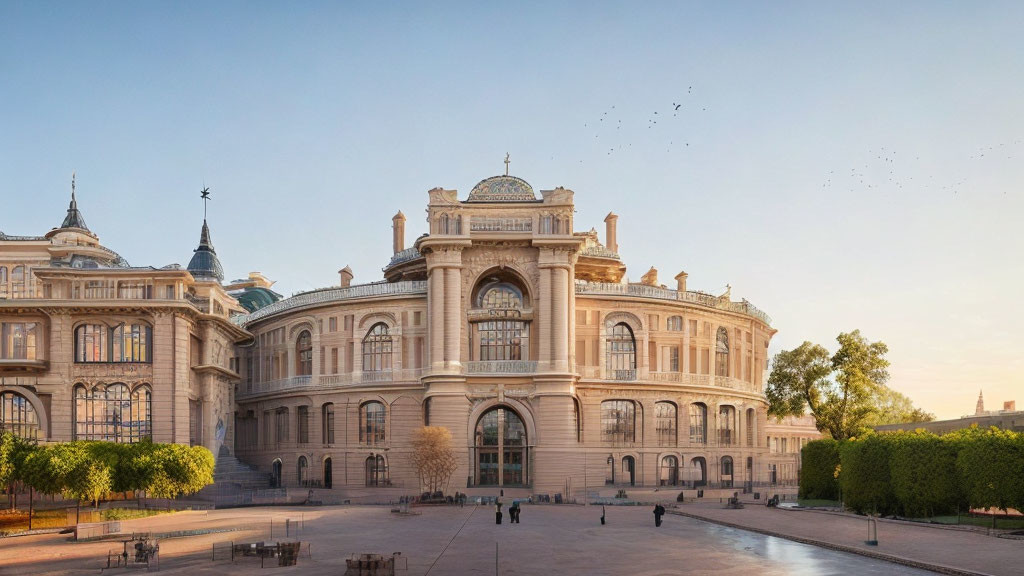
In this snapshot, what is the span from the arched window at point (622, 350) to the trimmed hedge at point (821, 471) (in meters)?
17.3

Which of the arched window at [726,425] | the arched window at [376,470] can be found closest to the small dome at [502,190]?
A: the arched window at [376,470]

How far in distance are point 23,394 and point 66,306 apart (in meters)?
7.14

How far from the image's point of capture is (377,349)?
80562 millimetres

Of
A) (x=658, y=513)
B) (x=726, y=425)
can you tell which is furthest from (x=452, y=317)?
(x=658, y=513)

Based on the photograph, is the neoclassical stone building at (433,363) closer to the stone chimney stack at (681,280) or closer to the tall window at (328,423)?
the tall window at (328,423)

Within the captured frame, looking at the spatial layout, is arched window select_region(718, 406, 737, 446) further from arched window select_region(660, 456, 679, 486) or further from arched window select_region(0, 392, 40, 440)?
arched window select_region(0, 392, 40, 440)

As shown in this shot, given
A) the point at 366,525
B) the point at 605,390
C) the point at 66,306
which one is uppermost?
the point at 66,306

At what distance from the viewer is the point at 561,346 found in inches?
2916

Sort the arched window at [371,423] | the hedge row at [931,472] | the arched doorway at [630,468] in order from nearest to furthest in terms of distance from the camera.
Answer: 1. the hedge row at [931,472]
2. the arched doorway at [630,468]
3. the arched window at [371,423]

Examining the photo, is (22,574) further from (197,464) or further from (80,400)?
(80,400)

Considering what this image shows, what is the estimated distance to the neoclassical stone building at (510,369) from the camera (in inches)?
2931

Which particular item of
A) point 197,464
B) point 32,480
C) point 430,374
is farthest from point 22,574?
point 430,374

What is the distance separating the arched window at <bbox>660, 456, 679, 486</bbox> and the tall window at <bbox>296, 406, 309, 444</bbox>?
3183 centimetres

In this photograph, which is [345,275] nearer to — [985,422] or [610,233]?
[610,233]
